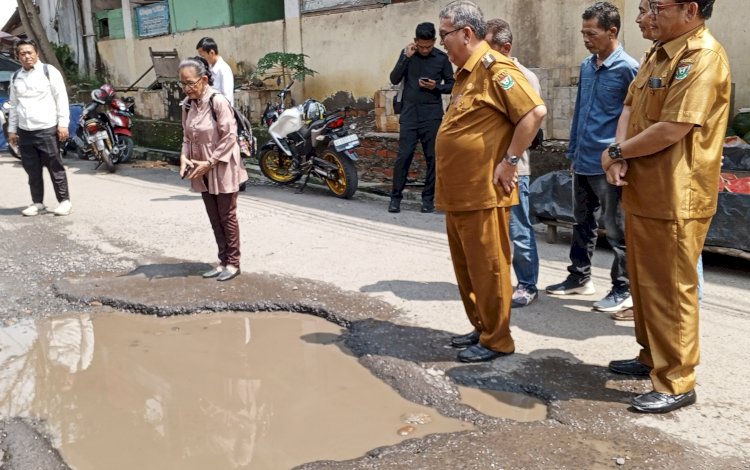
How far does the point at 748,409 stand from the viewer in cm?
346

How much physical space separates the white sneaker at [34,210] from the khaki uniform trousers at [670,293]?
22.7ft

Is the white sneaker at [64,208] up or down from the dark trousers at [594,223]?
down

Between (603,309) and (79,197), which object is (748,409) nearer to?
(603,309)

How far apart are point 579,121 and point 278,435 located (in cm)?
280

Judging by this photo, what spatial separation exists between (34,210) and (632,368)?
6861mm

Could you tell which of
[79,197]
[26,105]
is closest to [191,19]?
[79,197]

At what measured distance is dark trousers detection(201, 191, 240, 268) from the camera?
571 centimetres

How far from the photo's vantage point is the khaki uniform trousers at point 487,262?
3863mm

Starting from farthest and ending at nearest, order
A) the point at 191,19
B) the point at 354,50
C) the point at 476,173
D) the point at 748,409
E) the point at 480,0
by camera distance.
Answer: the point at 191,19 → the point at 354,50 → the point at 480,0 → the point at 476,173 → the point at 748,409

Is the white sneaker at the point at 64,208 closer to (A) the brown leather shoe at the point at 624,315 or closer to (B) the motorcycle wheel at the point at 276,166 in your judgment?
(B) the motorcycle wheel at the point at 276,166

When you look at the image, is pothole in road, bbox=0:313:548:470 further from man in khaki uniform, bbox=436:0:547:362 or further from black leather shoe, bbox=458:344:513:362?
man in khaki uniform, bbox=436:0:547:362

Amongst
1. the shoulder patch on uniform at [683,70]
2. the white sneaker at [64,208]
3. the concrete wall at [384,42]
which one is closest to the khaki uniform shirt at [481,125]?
the shoulder patch on uniform at [683,70]

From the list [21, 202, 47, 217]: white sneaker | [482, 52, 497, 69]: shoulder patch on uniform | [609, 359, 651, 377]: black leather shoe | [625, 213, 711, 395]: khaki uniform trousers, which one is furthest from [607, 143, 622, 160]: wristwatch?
[21, 202, 47, 217]: white sneaker

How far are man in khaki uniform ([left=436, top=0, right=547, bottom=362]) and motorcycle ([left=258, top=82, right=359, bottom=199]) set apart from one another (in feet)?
16.7
